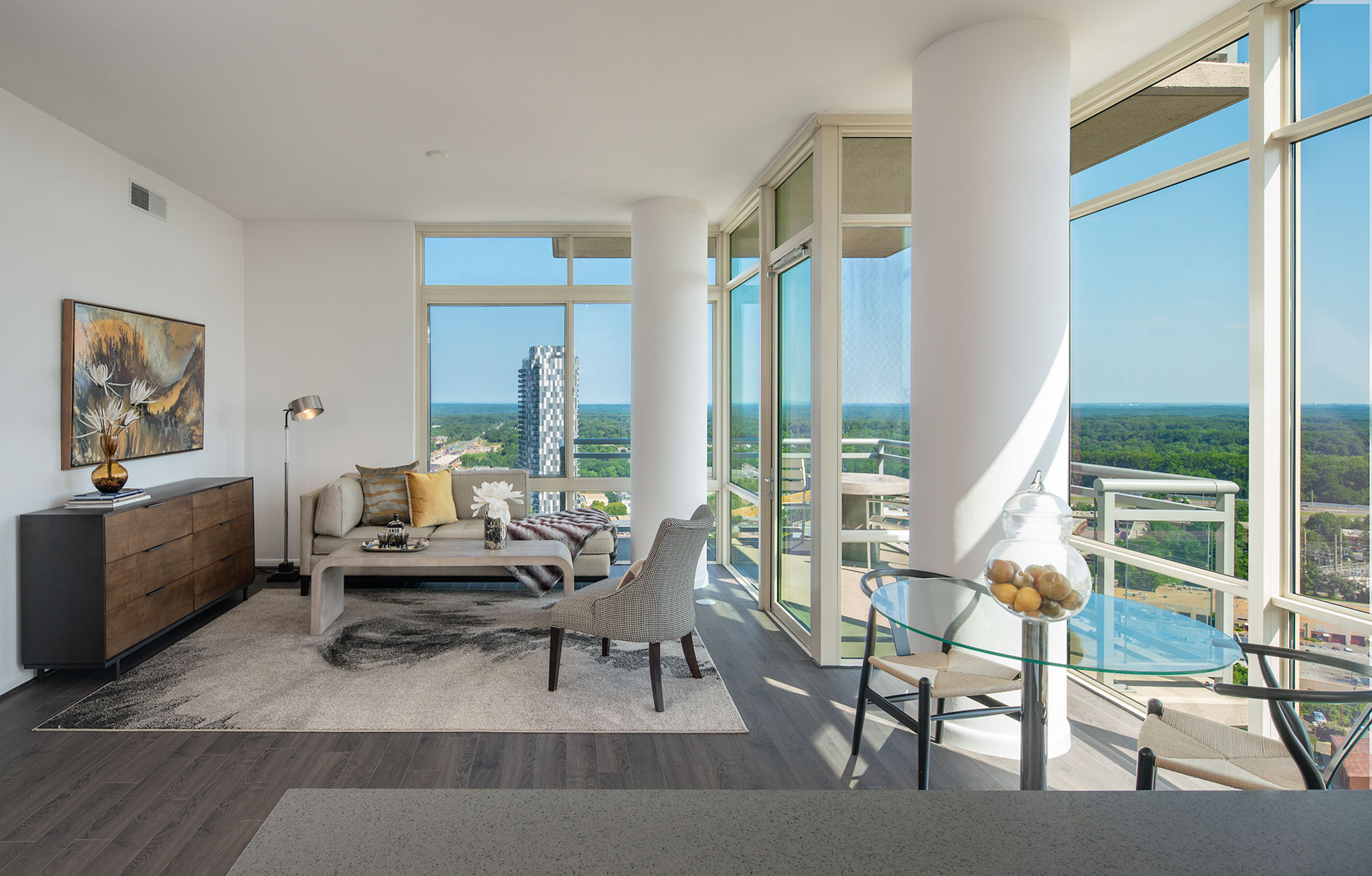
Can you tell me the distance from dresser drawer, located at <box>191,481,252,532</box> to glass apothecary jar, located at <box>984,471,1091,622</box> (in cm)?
461

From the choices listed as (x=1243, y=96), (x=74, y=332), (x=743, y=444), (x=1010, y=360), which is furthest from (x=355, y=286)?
(x=1243, y=96)

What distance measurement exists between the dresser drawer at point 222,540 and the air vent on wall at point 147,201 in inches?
82.7

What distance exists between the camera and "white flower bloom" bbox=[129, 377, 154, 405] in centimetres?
432

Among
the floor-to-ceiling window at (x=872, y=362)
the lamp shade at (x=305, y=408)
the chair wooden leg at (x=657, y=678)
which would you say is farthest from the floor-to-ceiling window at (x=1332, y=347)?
the lamp shade at (x=305, y=408)

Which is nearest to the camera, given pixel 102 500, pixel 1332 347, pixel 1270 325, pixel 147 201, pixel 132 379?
pixel 1332 347

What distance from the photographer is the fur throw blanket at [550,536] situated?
5172mm

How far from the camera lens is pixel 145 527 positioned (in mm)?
3818

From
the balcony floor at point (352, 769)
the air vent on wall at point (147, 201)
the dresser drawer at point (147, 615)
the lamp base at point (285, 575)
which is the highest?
the air vent on wall at point (147, 201)

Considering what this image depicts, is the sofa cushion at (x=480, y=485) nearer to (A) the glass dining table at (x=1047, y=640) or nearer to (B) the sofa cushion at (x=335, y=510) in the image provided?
(B) the sofa cushion at (x=335, y=510)

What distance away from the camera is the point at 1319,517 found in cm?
244

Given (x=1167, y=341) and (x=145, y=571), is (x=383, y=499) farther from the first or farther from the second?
(x=1167, y=341)

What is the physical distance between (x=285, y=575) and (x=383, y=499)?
100 centimetres

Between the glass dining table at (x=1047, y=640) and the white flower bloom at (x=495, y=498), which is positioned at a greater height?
the white flower bloom at (x=495, y=498)

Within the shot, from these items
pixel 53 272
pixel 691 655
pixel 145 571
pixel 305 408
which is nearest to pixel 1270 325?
pixel 691 655
